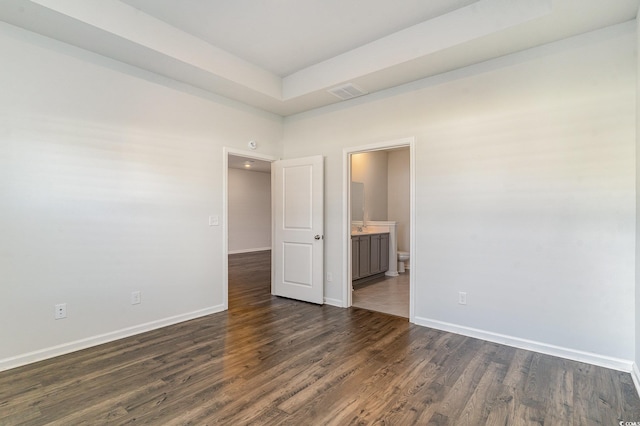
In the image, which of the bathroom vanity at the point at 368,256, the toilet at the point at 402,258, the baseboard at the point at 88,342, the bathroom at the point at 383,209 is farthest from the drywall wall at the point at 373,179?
the baseboard at the point at 88,342

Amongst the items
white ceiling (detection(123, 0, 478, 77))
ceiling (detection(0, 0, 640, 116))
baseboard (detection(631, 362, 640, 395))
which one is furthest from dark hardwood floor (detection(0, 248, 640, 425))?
white ceiling (detection(123, 0, 478, 77))

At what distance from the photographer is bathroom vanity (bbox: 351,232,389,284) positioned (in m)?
5.45

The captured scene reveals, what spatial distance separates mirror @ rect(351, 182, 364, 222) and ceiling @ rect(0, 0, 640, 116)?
271 centimetres

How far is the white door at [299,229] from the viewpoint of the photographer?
14.6ft

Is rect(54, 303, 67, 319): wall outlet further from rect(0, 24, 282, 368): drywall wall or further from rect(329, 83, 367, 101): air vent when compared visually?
rect(329, 83, 367, 101): air vent

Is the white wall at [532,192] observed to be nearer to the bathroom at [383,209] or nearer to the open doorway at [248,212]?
the bathroom at [383,209]

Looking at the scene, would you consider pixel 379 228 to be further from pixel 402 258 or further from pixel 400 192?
pixel 400 192

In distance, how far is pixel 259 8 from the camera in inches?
111

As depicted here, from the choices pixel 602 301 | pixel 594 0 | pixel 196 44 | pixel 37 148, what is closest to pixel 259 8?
pixel 196 44

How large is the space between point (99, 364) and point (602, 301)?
13.6 ft

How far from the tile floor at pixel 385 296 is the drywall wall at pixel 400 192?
4.64 feet

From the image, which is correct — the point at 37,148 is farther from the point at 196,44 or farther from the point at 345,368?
the point at 345,368

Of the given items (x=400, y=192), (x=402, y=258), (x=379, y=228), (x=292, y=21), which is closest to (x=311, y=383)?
(x=292, y=21)

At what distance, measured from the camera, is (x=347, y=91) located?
392 cm
